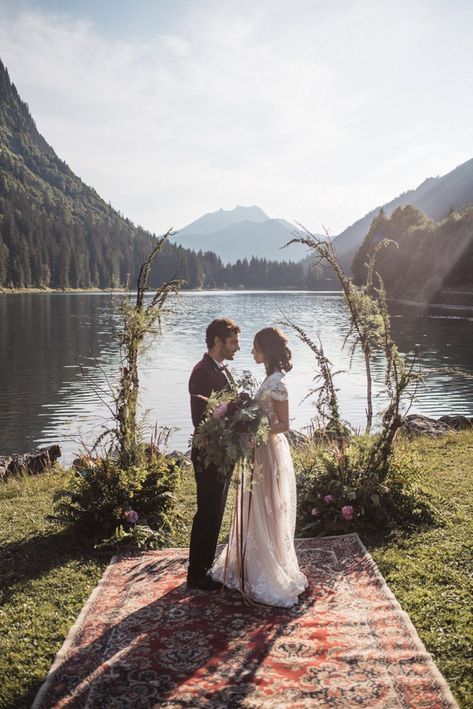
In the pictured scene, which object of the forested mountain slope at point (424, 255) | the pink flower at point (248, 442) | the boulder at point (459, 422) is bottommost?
the boulder at point (459, 422)

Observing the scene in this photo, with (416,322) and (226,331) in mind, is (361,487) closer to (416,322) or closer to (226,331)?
(226,331)

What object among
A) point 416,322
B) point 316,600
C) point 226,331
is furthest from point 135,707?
point 416,322

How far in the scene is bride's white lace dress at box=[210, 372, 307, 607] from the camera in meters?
6.50

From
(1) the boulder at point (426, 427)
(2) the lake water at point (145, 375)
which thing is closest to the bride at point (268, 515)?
(2) the lake water at point (145, 375)

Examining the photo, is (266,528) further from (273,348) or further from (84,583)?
(84,583)

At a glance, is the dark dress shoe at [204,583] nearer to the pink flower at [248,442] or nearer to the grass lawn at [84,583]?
the grass lawn at [84,583]

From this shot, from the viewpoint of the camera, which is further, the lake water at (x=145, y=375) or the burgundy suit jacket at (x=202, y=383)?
the lake water at (x=145, y=375)

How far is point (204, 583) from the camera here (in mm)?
6805

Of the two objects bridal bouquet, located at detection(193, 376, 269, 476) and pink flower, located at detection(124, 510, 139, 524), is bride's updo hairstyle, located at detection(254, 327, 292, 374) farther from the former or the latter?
pink flower, located at detection(124, 510, 139, 524)

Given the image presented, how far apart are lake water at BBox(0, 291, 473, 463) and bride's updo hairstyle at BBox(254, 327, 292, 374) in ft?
3.48

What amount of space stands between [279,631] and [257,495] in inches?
58.4

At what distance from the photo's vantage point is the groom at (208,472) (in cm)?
660

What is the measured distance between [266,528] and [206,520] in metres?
0.70

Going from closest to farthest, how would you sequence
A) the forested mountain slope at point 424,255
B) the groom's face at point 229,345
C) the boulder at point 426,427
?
the groom's face at point 229,345, the boulder at point 426,427, the forested mountain slope at point 424,255
